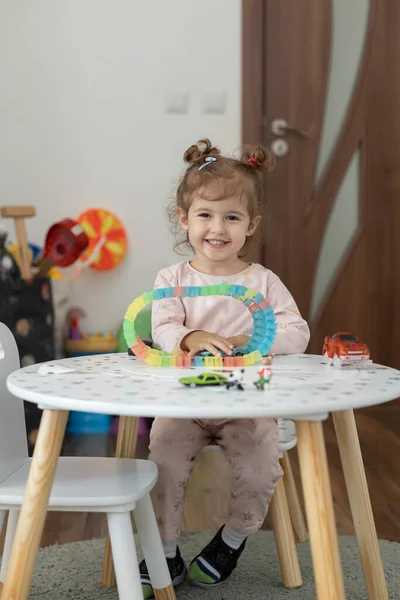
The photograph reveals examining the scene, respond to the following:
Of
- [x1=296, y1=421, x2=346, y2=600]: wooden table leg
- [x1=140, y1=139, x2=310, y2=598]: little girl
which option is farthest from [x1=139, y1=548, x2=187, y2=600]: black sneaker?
[x1=296, y1=421, x2=346, y2=600]: wooden table leg

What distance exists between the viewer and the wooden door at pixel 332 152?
3.19 m

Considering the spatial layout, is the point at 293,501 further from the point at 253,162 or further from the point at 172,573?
the point at 253,162

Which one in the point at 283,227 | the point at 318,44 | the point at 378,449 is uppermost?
the point at 318,44

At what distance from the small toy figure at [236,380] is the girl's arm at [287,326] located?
0.31m

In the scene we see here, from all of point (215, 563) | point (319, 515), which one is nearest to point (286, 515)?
point (215, 563)

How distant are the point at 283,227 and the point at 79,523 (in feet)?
5.48

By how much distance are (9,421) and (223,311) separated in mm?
467

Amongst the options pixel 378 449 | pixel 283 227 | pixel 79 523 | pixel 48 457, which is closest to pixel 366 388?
pixel 48 457

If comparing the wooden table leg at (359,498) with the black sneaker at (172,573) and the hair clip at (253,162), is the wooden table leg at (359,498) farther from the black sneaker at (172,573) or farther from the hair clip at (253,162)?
the hair clip at (253,162)

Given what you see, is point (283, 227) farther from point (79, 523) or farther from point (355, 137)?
point (79, 523)

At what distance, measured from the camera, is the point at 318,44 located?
10.5 ft

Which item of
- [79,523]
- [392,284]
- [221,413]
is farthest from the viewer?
[392,284]

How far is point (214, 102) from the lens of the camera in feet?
A: 10.3

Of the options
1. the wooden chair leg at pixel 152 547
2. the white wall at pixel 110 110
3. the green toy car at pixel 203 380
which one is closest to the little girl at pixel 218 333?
the wooden chair leg at pixel 152 547
